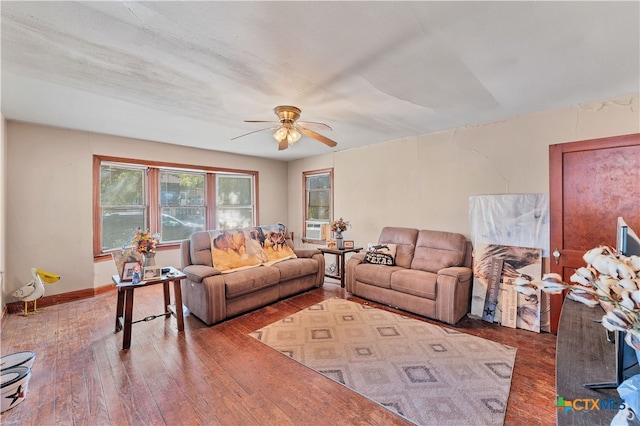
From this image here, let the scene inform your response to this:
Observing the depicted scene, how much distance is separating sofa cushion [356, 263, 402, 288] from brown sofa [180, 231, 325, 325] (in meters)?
0.78

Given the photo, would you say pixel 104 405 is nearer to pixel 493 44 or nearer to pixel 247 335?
pixel 247 335

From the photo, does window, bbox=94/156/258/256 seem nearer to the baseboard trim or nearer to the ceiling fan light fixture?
the baseboard trim

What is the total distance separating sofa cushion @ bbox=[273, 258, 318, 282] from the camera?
379 centimetres

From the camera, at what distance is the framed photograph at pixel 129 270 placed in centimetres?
273

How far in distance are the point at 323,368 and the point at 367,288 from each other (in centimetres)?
166

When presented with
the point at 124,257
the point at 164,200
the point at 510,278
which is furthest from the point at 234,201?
the point at 510,278

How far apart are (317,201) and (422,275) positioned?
122 inches

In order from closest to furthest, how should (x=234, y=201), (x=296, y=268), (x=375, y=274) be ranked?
(x=375, y=274) → (x=296, y=268) → (x=234, y=201)

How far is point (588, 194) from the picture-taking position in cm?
275

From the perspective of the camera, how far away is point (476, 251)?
3.48 meters

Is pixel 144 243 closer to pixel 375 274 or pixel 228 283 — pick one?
pixel 228 283

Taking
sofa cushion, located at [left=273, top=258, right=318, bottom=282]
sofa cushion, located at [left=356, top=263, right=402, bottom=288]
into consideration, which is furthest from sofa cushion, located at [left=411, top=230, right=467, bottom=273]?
sofa cushion, located at [left=273, top=258, right=318, bottom=282]

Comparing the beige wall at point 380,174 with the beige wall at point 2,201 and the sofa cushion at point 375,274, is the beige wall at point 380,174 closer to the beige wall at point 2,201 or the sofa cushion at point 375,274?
the beige wall at point 2,201

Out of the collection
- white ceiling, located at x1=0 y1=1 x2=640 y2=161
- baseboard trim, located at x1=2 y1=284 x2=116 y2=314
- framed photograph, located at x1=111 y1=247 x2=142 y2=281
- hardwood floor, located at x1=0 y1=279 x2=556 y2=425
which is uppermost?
white ceiling, located at x1=0 y1=1 x2=640 y2=161
